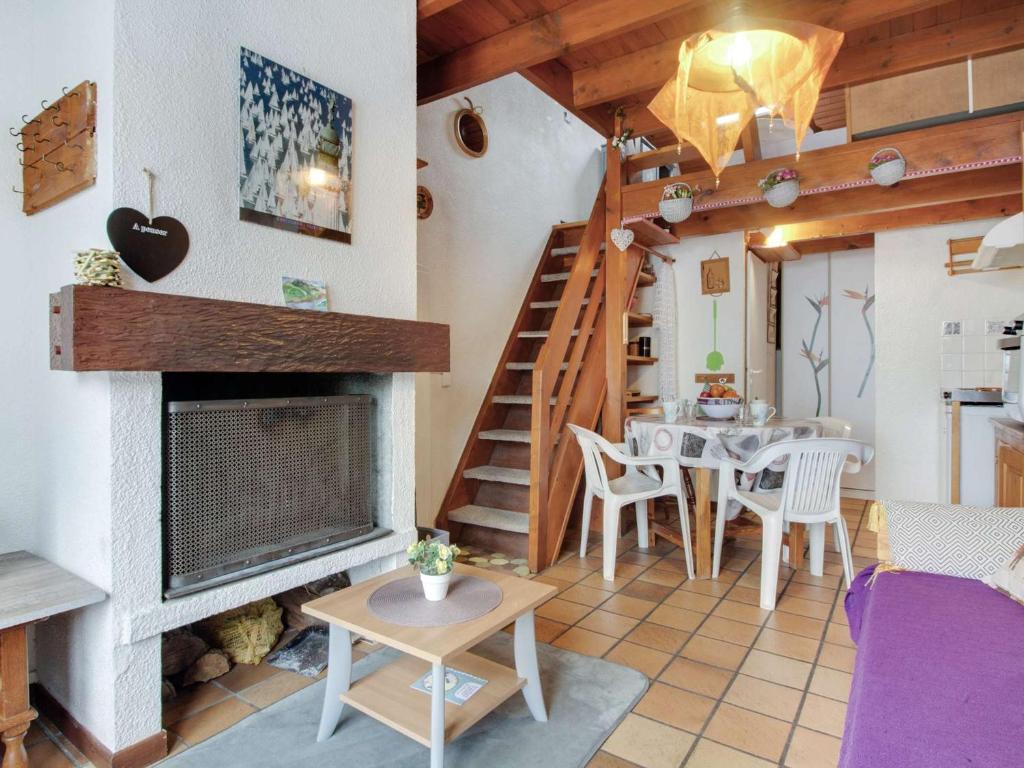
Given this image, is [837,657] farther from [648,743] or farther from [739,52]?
[739,52]

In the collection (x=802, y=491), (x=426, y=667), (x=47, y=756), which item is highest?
(x=802, y=491)

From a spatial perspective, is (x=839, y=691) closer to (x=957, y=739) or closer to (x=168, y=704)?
(x=957, y=739)

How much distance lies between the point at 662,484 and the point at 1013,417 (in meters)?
1.85

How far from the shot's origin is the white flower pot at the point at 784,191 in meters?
3.48

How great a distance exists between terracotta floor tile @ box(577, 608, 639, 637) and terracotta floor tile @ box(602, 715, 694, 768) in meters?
0.65

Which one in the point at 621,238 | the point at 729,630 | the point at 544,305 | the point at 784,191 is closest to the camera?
the point at 729,630

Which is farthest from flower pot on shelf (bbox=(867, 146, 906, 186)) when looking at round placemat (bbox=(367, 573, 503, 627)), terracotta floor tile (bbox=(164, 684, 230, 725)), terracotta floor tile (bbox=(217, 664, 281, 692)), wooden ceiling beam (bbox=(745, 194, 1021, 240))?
terracotta floor tile (bbox=(164, 684, 230, 725))

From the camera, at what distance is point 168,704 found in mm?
2016

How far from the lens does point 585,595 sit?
2.99 meters

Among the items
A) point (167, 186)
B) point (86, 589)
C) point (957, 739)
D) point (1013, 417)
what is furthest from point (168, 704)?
point (1013, 417)

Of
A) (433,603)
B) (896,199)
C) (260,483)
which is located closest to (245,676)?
(260,483)

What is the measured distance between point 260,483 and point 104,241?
0.91 meters

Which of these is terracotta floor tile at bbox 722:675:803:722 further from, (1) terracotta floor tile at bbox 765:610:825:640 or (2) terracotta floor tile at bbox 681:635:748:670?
(1) terracotta floor tile at bbox 765:610:825:640

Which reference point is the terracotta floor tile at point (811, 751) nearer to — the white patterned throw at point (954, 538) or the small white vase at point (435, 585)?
the white patterned throw at point (954, 538)
